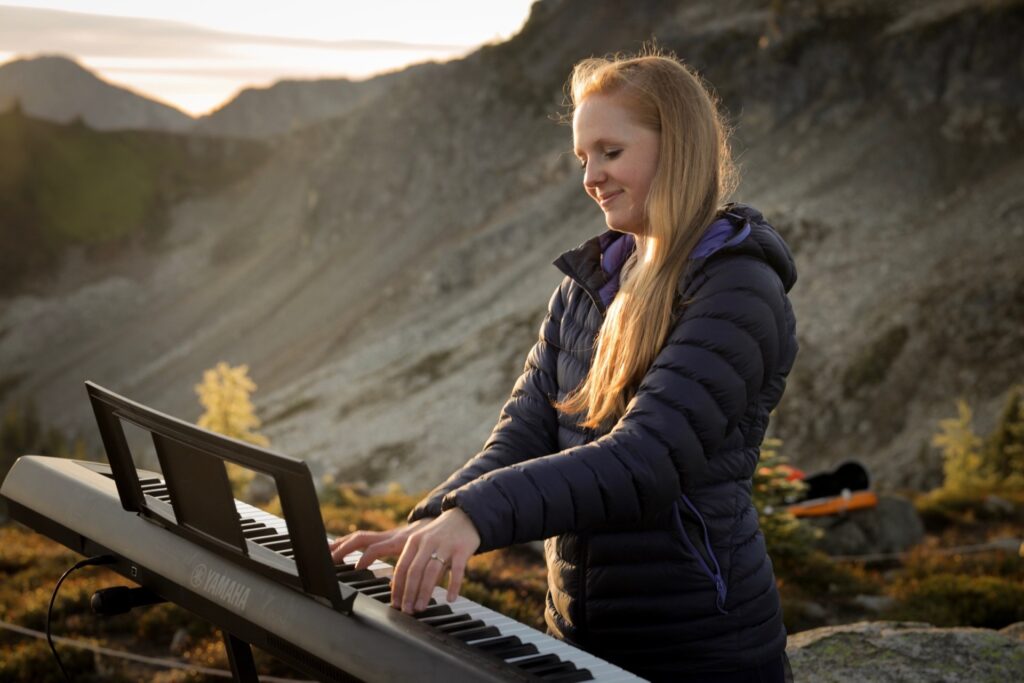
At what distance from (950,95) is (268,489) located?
2126 inches

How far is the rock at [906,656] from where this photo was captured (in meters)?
4.95

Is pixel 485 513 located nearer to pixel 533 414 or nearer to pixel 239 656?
pixel 533 414

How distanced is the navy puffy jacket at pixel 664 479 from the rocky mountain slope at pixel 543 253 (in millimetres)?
34159

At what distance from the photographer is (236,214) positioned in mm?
131000

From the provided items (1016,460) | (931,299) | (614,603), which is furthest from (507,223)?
(614,603)

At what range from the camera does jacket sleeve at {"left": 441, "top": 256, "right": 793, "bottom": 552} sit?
Answer: 264 centimetres

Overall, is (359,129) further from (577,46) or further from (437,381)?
(437,381)

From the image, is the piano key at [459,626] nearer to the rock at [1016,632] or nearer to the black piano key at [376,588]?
the black piano key at [376,588]

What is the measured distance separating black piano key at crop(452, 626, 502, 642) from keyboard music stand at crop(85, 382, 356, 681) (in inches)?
11.5

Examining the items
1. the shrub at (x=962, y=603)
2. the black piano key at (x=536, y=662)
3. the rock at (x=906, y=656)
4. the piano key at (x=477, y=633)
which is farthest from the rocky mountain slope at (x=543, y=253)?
the black piano key at (x=536, y=662)

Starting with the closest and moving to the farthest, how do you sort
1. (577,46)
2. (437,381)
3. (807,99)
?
(437,381) → (807,99) → (577,46)

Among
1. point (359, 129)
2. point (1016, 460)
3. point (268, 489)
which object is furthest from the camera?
point (359, 129)

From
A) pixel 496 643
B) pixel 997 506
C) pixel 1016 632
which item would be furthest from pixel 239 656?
pixel 997 506

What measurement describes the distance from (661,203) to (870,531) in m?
15.9
